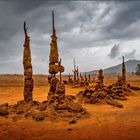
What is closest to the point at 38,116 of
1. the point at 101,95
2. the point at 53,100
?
the point at 53,100

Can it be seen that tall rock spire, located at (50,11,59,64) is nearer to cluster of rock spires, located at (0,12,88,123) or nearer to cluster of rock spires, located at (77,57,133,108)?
cluster of rock spires, located at (0,12,88,123)

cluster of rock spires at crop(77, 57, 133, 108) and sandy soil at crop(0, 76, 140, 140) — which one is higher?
cluster of rock spires at crop(77, 57, 133, 108)

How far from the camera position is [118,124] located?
22.1 m

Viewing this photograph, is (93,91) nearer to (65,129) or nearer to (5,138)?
(65,129)

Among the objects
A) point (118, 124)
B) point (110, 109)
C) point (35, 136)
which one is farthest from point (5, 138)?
point (110, 109)

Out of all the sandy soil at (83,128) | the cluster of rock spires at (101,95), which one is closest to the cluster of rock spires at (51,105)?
the sandy soil at (83,128)

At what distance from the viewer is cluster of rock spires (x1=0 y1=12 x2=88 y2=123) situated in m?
23.9

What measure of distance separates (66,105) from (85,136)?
589 centimetres

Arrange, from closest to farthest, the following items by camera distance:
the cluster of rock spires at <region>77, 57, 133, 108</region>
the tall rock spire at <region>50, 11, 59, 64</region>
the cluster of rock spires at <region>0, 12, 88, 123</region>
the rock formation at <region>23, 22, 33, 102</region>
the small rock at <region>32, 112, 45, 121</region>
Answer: the small rock at <region>32, 112, 45, 121</region> → the cluster of rock spires at <region>0, 12, 88, 123</region> → the rock formation at <region>23, 22, 33, 102</region> → the tall rock spire at <region>50, 11, 59, 64</region> → the cluster of rock spires at <region>77, 57, 133, 108</region>

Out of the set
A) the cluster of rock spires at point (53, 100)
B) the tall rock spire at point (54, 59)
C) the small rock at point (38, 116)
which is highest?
the tall rock spire at point (54, 59)

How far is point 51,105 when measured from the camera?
25719 millimetres

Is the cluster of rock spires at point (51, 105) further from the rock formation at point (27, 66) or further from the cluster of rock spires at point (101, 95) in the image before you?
the cluster of rock spires at point (101, 95)

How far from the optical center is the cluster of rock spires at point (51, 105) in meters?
23.9

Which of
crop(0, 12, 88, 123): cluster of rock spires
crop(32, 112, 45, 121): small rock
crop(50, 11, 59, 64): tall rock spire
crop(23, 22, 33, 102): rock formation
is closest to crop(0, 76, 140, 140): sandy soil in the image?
crop(32, 112, 45, 121): small rock
